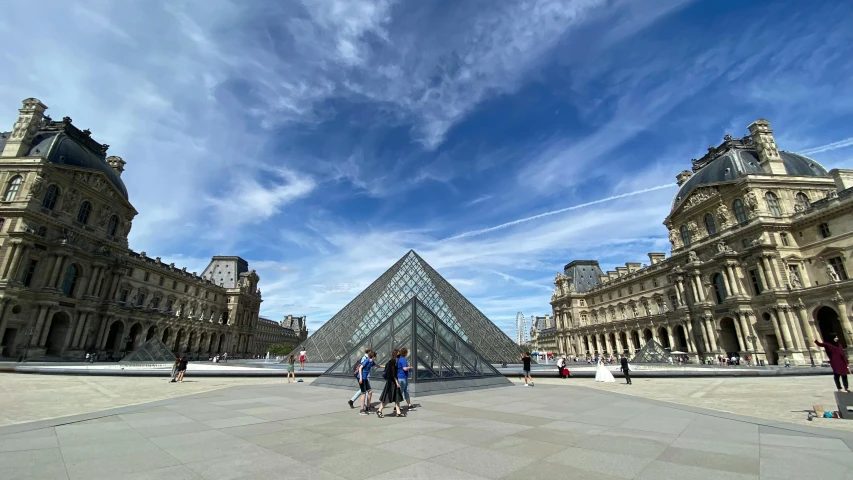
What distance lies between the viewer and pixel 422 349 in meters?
11.3

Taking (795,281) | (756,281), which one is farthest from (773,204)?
(795,281)

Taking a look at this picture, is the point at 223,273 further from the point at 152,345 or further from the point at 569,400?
the point at 569,400

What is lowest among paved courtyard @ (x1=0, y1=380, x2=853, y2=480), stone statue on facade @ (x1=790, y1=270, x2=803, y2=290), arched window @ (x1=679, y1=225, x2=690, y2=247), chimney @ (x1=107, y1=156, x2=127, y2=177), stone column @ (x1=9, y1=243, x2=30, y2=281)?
paved courtyard @ (x1=0, y1=380, x2=853, y2=480)

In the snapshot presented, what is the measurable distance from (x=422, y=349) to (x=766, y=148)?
42.8 meters

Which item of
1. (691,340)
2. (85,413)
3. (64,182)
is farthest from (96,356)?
(691,340)

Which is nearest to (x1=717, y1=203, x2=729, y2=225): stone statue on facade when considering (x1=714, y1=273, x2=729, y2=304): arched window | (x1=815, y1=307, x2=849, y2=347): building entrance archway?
(x1=714, y1=273, x2=729, y2=304): arched window

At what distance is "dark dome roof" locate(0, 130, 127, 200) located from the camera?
3319 centimetres

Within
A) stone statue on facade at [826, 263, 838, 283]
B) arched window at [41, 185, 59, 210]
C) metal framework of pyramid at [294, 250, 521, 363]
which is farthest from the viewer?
arched window at [41, 185, 59, 210]

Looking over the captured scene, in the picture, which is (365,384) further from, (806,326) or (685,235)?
(685,235)

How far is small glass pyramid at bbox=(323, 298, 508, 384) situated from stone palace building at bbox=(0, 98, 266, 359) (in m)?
32.7

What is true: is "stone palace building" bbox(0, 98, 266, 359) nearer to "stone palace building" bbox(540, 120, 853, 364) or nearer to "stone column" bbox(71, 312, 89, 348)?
"stone column" bbox(71, 312, 89, 348)

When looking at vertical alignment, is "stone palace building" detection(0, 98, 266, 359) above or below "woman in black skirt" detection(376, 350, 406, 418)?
above

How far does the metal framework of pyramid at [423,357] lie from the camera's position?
1095 cm

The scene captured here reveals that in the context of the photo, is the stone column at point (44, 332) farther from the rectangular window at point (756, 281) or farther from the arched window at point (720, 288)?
the rectangular window at point (756, 281)
